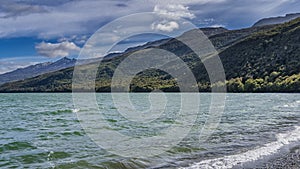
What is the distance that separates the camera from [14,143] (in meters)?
20.0

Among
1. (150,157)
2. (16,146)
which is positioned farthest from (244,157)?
(16,146)

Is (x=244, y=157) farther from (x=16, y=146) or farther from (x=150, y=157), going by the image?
(x=16, y=146)

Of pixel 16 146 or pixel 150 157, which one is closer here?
pixel 150 157

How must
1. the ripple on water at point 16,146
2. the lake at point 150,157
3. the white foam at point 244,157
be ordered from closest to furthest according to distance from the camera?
the white foam at point 244,157 → the lake at point 150,157 → the ripple on water at point 16,146

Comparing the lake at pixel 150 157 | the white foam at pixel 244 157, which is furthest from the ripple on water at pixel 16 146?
the white foam at pixel 244 157

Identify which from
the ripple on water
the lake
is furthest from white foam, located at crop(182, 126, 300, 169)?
the ripple on water

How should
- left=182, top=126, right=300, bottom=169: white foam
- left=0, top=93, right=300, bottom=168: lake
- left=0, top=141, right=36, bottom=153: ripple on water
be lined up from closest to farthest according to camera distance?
left=182, top=126, right=300, bottom=169: white foam < left=0, top=93, right=300, bottom=168: lake < left=0, top=141, right=36, bottom=153: ripple on water

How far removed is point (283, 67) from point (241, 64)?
98.9ft

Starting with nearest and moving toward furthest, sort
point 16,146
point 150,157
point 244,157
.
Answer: point 244,157 → point 150,157 → point 16,146

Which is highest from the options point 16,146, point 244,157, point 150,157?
point 16,146

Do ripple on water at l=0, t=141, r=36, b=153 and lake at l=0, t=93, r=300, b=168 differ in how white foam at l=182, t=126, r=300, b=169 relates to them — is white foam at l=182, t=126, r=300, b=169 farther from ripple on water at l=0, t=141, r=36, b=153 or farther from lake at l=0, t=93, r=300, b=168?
ripple on water at l=0, t=141, r=36, b=153

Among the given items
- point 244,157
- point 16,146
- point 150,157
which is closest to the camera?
point 244,157

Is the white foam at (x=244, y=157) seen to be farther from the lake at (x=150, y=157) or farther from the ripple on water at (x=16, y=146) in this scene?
the ripple on water at (x=16, y=146)

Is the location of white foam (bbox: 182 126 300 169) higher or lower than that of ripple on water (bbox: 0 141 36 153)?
lower
